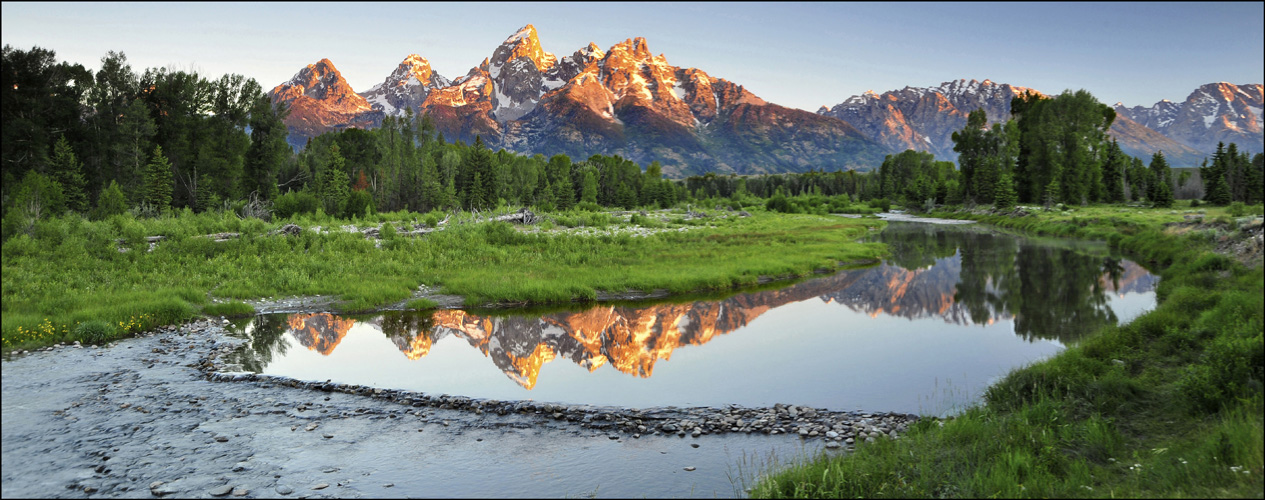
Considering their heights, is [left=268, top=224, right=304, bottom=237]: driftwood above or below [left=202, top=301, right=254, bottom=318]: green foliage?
above

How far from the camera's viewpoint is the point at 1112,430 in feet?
26.6

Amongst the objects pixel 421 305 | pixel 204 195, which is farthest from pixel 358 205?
pixel 421 305

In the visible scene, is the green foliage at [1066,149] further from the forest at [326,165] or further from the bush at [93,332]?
the bush at [93,332]

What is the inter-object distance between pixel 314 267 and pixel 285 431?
17.7 metres

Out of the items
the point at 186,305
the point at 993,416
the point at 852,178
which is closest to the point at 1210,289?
the point at 993,416

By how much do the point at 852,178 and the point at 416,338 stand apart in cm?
17457

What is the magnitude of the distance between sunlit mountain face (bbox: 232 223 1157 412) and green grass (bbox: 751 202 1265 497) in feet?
12.8

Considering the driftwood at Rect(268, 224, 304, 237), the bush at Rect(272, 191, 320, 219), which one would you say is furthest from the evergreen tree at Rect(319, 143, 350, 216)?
the driftwood at Rect(268, 224, 304, 237)

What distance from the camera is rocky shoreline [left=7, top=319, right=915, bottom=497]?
7586mm

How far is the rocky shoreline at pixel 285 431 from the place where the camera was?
7.59 m

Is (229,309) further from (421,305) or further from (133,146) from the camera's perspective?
(133,146)

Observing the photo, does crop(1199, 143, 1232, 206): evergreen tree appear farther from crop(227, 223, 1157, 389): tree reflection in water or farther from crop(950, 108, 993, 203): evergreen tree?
crop(227, 223, 1157, 389): tree reflection in water

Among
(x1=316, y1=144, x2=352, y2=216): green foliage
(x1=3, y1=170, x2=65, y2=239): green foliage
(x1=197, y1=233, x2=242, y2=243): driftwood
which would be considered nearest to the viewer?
(x1=3, y1=170, x2=65, y2=239): green foliage

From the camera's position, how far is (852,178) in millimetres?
174875
